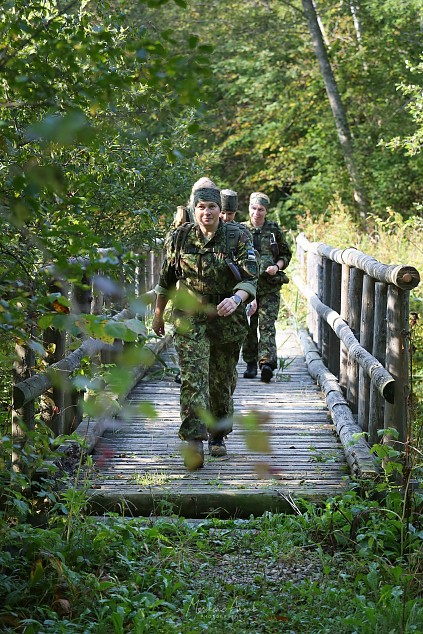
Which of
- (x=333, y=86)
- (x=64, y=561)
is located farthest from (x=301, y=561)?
(x=333, y=86)

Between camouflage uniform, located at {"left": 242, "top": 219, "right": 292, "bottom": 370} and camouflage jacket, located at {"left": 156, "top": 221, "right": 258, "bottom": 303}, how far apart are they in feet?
10.4

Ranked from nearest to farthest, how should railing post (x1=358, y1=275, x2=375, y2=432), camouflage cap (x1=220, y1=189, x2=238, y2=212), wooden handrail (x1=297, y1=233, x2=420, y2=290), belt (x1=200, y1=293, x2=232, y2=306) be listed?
wooden handrail (x1=297, y1=233, x2=420, y2=290), belt (x1=200, y1=293, x2=232, y2=306), railing post (x1=358, y1=275, x2=375, y2=432), camouflage cap (x1=220, y1=189, x2=238, y2=212)

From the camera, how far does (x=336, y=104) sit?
24375 mm

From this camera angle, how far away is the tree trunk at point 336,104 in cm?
2402

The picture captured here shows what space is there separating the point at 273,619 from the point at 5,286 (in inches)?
72.8

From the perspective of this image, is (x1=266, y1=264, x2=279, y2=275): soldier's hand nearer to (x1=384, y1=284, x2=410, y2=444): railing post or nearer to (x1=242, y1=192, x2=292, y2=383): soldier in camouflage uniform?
(x1=242, y1=192, x2=292, y2=383): soldier in camouflage uniform

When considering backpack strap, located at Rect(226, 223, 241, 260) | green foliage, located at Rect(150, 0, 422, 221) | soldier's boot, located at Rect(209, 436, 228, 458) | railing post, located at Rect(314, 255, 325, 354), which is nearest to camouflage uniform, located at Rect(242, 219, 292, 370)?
railing post, located at Rect(314, 255, 325, 354)

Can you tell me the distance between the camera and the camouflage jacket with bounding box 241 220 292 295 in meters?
9.96

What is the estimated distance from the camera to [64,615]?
438 cm

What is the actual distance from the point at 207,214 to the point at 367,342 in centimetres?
153

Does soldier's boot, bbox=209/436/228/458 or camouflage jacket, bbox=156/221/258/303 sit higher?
camouflage jacket, bbox=156/221/258/303

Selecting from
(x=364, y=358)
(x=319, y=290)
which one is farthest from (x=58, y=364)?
(x=319, y=290)

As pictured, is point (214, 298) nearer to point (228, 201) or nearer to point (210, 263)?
point (210, 263)

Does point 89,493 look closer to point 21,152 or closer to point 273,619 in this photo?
point 273,619
